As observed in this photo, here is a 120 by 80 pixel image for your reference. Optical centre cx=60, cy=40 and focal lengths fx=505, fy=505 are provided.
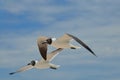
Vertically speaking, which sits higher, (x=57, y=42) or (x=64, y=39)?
(x=64, y=39)

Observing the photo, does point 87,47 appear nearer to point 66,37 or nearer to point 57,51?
point 66,37

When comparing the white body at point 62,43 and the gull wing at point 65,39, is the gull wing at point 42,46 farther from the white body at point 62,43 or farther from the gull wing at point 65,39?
the gull wing at point 65,39

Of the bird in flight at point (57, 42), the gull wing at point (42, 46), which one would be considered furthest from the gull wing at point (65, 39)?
the gull wing at point (42, 46)

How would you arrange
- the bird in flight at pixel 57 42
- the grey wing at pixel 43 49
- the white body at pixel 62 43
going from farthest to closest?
the white body at pixel 62 43
the bird in flight at pixel 57 42
the grey wing at pixel 43 49

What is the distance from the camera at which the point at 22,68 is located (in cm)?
1981

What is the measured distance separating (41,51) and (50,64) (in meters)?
3.78

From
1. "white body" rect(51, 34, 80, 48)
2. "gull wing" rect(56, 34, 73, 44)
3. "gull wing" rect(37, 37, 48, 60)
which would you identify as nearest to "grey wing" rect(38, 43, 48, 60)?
"gull wing" rect(37, 37, 48, 60)

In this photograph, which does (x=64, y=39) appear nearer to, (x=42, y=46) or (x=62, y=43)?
(x=62, y=43)

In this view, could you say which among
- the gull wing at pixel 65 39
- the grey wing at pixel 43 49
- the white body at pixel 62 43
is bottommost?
the grey wing at pixel 43 49

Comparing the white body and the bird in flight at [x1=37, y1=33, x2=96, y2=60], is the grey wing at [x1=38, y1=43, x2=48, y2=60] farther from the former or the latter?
the white body

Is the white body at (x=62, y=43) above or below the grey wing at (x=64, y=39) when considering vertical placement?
below

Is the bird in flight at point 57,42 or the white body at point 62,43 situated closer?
the bird in flight at point 57,42

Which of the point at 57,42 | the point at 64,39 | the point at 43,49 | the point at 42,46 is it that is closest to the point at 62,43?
the point at 57,42

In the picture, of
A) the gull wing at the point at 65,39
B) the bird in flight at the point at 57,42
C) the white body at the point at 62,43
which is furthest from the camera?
the gull wing at the point at 65,39
